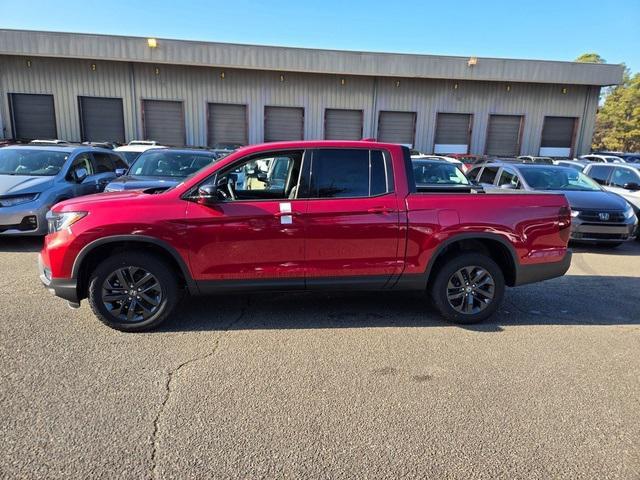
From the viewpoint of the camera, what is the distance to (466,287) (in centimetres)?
452

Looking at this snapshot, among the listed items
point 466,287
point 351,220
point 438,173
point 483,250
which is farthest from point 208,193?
point 438,173

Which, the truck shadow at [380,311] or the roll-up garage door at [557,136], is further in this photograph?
the roll-up garage door at [557,136]

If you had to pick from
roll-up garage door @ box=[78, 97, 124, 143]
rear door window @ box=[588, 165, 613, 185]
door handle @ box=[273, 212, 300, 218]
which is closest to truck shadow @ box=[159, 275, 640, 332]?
door handle @ box=[273, 212, 300, 218]

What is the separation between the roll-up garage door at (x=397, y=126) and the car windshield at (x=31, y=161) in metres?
17.0

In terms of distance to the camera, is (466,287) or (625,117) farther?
(625,117)

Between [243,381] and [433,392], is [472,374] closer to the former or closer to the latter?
[433,392]

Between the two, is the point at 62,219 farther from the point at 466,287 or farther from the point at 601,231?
the point at 601,231

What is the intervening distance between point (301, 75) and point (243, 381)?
20.8 m

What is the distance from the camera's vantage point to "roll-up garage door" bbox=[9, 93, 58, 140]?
2102 centimetres

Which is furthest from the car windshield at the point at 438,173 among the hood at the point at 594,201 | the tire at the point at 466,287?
the tire at the point at 466,287

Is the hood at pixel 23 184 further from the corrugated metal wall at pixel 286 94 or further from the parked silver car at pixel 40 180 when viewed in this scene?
the corrugated metal wall at pixel 286 94

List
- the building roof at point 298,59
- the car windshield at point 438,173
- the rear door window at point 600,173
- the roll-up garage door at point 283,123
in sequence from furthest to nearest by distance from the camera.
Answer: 1. the roll-up garage door at point 283,123
2. the building roof at point 298,59
3. the rear door window at point 600,173
4. the car windshield at point 438,173

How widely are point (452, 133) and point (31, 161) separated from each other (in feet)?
66.3

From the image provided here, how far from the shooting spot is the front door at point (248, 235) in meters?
4.00
